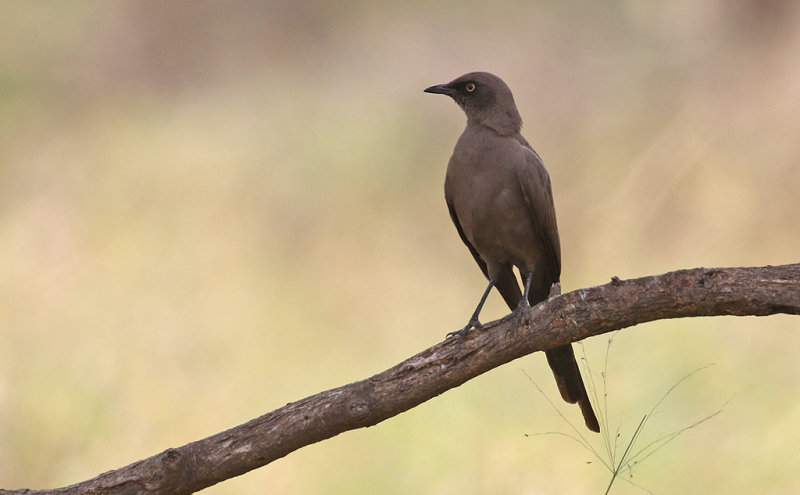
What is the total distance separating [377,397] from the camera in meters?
4.21

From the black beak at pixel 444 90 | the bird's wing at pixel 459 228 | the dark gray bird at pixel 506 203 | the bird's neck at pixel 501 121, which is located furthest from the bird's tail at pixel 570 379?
the black beak at pixel 444 90

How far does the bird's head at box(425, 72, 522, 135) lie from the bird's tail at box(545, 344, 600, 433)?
4.89 feet

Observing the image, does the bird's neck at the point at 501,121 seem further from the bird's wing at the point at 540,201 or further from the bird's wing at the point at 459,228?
the bird's wing at the point at 459,228

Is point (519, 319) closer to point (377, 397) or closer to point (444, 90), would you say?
point (377, 397)

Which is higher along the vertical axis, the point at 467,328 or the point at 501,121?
the point at 501,121

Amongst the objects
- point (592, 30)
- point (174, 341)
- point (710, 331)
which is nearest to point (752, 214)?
point (710, 331)

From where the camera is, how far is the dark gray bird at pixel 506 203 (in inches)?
208

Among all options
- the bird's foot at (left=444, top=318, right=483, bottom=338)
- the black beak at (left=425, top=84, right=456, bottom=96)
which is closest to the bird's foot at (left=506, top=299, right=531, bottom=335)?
the bird's foot at (left=444, top=318, right=483, bottom=338)

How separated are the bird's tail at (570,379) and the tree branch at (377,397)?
903 millimetres

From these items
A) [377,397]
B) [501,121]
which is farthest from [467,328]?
[501,121]

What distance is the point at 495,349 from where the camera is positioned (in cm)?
428

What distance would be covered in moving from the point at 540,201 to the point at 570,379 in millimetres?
1114

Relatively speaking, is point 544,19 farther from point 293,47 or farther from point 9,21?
point 9,21

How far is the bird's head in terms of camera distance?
564 centimetres
